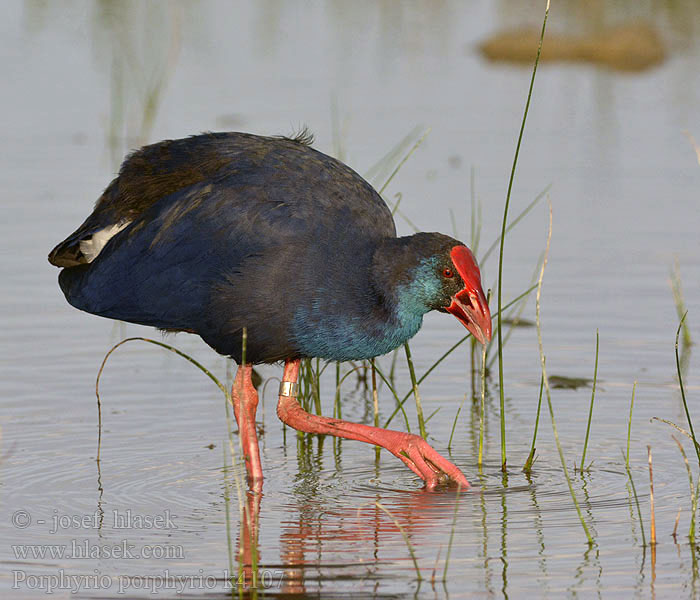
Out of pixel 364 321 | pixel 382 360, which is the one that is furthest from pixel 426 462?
pixel 382 360

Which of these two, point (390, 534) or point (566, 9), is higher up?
point (566, 9)

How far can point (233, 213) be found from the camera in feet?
17.2

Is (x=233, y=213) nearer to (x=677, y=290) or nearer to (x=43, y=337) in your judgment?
(x=43, y=337)

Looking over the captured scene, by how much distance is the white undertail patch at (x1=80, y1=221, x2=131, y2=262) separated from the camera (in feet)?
18.3

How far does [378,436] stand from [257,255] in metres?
0.86

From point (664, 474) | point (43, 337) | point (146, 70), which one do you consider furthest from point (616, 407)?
point (146, 70)

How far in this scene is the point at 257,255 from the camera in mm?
5141

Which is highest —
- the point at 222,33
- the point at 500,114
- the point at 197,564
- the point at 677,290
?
the point at 222,33

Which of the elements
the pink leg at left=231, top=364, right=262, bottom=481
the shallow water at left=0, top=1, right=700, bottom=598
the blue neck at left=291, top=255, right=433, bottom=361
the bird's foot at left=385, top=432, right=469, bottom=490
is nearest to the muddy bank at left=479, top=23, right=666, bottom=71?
the shallow water at left=0, top=1, right=700, bottom=598

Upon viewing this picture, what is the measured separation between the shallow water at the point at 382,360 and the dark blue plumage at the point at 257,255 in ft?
1.95

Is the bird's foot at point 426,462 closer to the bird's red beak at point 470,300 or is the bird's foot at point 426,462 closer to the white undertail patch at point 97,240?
the bird's red beak at point 470,300

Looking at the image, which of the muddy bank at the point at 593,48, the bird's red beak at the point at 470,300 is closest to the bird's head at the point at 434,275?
the bird's red beak at the point at 470,300

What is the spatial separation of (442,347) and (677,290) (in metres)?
1.25

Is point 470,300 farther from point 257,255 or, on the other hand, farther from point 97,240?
point 97,240
